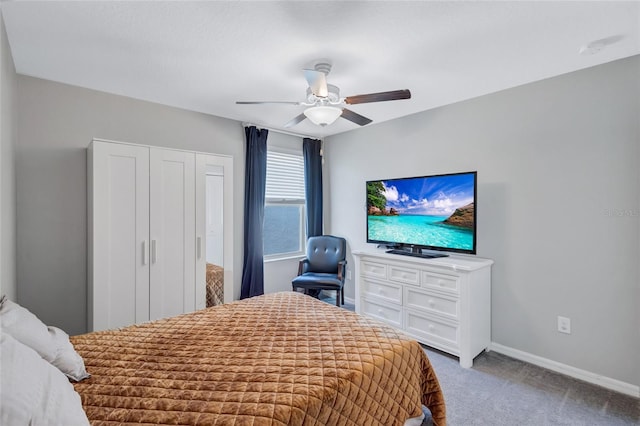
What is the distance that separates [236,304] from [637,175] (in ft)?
10.4

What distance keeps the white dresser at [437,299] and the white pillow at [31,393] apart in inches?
107

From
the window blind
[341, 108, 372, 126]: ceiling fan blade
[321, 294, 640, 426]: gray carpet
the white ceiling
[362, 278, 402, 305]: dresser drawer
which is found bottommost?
[321, 294, 640, 426]: gray carpet

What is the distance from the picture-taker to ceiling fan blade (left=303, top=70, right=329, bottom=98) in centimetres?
217

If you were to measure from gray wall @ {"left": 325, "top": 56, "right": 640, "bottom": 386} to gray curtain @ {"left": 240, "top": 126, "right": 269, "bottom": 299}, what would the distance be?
222 cm

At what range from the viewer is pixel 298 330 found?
2010 mm

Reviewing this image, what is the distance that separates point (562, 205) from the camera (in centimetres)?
267

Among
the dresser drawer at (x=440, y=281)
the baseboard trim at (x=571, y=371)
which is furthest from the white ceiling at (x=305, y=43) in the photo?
the baseboard trim at (x=571, y=371)

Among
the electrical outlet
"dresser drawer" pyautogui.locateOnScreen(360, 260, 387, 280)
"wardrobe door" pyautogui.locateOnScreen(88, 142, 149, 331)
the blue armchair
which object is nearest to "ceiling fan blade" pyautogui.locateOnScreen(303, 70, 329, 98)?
"wardrobe door" pyautogui.locateOnScreen(88, 142, 149, 331)

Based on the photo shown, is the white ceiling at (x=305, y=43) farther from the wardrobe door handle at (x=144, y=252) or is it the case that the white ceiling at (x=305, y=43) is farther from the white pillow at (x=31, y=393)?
the white pillow at (x=31, y=393)

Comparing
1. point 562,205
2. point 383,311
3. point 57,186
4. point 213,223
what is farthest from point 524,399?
point 57,186

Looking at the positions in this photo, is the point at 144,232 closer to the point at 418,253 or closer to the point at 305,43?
the point at 305,43

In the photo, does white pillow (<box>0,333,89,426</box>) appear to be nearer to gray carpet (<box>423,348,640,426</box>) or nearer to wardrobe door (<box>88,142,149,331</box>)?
wardrobe door (<box>88,142,149,331</box>)

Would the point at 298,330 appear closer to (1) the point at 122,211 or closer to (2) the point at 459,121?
(1) the point at 122,211

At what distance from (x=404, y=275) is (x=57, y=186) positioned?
11.2 feet
